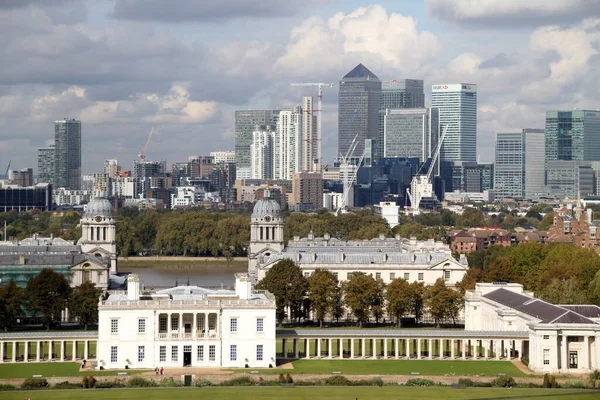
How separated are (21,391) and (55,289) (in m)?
31.8

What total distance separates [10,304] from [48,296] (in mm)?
3363

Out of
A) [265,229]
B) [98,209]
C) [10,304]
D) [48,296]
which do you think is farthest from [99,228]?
[10,304]

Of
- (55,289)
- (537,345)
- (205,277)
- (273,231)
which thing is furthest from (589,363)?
(205,277)

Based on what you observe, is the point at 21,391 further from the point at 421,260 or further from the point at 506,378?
the point at 421,260

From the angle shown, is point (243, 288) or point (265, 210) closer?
point (243, 288)

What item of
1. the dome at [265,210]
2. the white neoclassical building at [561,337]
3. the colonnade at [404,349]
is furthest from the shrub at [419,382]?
the dome at [265,210]

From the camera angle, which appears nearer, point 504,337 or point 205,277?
point 504,337

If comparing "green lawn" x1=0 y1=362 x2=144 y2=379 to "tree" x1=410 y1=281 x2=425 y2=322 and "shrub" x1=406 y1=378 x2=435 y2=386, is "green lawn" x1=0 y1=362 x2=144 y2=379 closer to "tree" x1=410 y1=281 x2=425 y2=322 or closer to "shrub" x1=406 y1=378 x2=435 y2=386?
"shrub" x1=406 y1=378 x2=435 y2=386

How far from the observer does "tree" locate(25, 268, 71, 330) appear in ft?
336

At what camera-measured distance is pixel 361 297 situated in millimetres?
107438

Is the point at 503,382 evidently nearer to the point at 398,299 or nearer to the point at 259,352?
the point at 259,352

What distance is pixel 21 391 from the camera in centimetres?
7325

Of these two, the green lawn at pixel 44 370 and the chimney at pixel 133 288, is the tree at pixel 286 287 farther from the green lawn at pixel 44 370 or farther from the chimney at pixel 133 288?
the green lawn at pixel 44 370

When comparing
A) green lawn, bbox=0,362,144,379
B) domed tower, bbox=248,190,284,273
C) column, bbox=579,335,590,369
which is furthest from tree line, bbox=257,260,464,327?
domed tower, bbox=248,190,284,273
